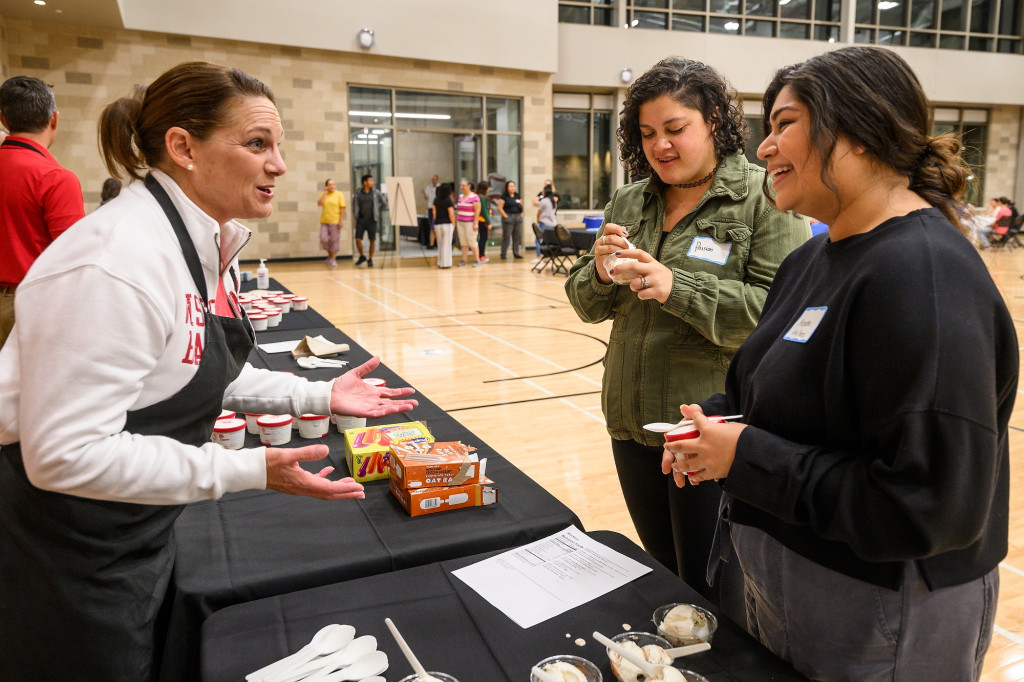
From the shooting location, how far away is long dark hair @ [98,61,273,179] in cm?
133

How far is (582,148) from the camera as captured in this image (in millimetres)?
18016

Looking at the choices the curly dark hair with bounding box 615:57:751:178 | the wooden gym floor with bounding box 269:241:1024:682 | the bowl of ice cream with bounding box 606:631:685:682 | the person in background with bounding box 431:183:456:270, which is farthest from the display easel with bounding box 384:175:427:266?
the bowl of ice cream with bounding box 606:631:685:682

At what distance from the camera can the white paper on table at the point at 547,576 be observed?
4.25 feet

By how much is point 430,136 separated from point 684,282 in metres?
15.0

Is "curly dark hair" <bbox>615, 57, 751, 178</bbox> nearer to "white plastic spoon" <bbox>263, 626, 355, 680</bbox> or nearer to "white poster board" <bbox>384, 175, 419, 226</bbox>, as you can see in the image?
"white plastic spoon" <bbox>263, 626, 355, 680</bbox>

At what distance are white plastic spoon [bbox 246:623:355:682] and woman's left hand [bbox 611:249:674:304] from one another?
101 centimetres

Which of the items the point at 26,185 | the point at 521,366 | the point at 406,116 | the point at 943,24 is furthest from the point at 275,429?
the point at 943,24

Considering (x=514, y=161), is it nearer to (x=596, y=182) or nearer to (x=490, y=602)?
(x=596, y=182)

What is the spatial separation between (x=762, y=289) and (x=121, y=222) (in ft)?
4.84

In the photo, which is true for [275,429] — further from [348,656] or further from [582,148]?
[582,148]

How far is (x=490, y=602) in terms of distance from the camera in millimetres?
1303

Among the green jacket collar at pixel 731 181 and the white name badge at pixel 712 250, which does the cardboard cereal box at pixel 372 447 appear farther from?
the green jacket collar at pixel 731 181

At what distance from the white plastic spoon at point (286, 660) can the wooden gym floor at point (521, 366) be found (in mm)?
1169

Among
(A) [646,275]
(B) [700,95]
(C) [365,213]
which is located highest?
(B) [700,95]
